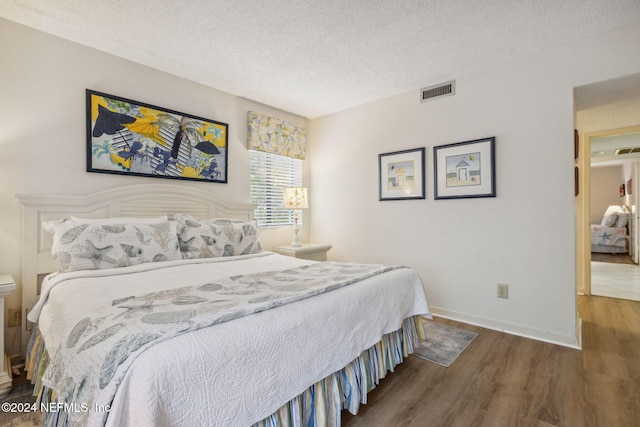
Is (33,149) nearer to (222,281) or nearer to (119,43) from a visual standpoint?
(119,43)


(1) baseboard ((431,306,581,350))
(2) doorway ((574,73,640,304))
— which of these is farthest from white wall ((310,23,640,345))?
(2) doorway ((574,73,640,304))

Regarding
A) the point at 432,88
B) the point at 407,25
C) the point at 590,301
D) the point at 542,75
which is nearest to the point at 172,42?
the point at 407,25

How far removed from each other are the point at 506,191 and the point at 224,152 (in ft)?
9.28

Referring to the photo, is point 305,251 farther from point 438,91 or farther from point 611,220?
point 611,220

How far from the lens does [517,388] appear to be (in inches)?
71.2

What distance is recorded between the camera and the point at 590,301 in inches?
138

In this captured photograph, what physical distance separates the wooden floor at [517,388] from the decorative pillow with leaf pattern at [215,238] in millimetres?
1565

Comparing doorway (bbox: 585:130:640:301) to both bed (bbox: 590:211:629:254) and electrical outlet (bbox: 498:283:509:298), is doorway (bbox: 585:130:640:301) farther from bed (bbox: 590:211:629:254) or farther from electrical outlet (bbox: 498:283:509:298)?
electrical outlet (bbox: 498:283:509:298)

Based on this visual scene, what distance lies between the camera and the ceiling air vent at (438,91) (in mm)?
3006

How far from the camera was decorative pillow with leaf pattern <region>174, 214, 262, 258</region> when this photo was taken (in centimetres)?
243

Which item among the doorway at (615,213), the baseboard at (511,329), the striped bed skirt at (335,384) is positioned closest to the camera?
the striped bed skirt at (335,384)

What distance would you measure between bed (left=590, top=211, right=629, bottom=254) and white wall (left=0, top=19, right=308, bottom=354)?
356 inches

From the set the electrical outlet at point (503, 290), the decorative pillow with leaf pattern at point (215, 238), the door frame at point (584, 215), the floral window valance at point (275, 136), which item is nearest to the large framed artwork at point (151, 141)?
the floral window valance at point (275, 136)

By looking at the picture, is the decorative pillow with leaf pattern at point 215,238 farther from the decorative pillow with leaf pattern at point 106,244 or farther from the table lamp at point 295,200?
the table lamp at point 295,200
